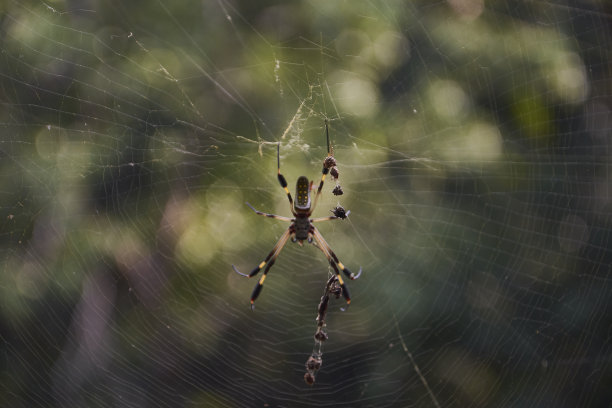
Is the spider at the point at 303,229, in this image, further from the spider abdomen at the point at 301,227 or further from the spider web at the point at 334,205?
the spider web at the point at 334,205

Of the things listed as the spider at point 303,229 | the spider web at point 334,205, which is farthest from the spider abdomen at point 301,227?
the spider web at point 334,205

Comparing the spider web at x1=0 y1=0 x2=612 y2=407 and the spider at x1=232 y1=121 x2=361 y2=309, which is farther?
the spider web at x1=0 y1=0 x2=612 y2=407

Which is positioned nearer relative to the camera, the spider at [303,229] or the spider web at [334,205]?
the spider at [303,229]

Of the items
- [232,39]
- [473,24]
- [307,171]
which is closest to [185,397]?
[307,171]

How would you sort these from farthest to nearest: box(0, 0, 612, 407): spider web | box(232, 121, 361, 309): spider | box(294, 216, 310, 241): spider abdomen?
1. box(0, 0, 612, 407): spider web
2. box(294, 216, 310, 241): spider abdomen
3. box(232, 121, 361, 309): spider

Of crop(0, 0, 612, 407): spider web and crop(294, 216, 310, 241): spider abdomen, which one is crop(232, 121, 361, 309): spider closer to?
crop(294, 216, 310, 241): spider abdomen

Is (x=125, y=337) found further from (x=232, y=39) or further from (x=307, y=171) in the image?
(x=232, y=39)

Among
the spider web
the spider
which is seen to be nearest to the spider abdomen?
the spider

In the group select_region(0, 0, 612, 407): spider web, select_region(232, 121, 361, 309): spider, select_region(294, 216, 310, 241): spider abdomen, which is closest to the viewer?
select_region(232, 121, 361, 309): spider
